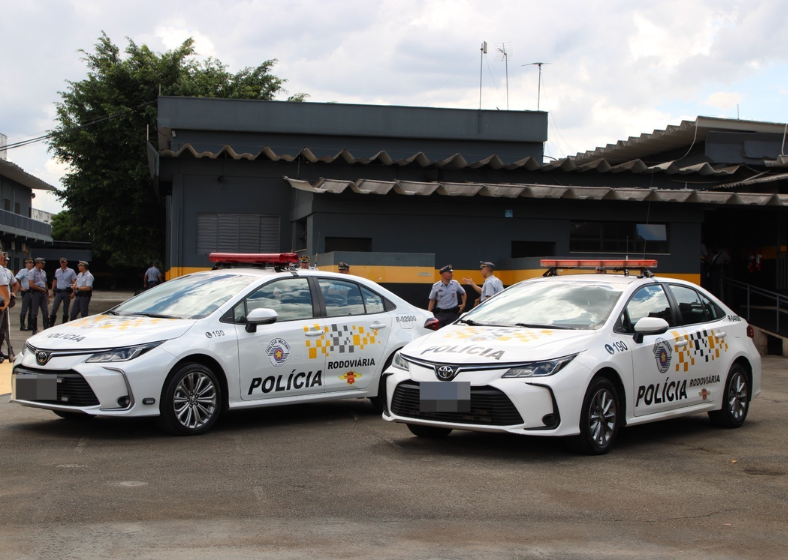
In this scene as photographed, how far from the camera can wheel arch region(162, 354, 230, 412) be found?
777 cm

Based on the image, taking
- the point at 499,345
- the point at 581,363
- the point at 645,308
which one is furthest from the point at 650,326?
the point at 499,345

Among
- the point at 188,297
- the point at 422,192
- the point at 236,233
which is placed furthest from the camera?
the point at 236,233

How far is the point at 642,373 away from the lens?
7.72 m

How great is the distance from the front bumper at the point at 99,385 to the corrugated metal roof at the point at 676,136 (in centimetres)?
1977

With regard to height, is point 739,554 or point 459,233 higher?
point 459,233

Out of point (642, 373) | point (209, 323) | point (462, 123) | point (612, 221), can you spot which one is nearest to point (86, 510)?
point (209, 323)

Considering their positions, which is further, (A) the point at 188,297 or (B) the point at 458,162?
(B) the point at 458,162

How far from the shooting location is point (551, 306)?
820 cm

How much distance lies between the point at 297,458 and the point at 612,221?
1417cm

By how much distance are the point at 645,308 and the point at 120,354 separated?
4.60 m

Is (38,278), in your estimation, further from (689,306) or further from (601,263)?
(689,306)

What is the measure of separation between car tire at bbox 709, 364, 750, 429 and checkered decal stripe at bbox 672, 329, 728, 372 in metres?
0.35

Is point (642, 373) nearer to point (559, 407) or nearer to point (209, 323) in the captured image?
point (559, 407)

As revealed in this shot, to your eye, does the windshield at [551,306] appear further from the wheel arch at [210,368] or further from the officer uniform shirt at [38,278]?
the officer uniform shirt at [38,278]
